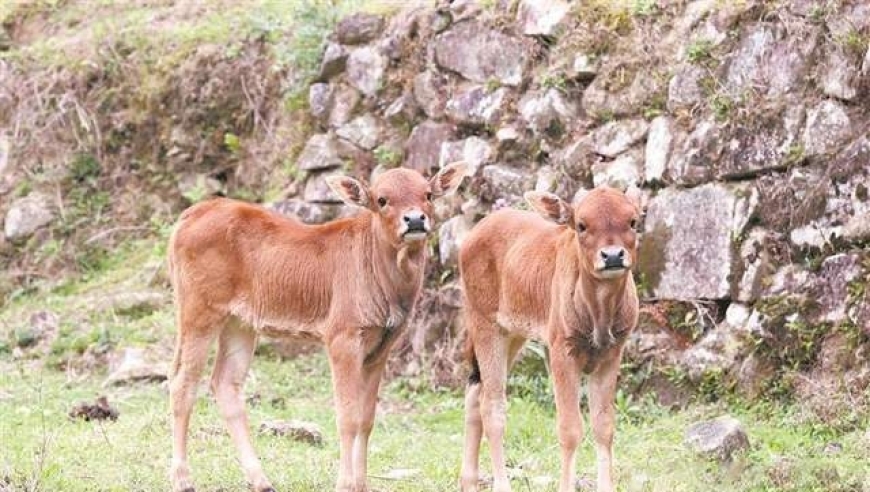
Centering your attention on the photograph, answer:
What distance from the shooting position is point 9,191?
19.6 m

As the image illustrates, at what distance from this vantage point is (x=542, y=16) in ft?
50.9

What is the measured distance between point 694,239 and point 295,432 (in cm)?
395

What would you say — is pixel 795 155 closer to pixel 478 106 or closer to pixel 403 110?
pixel 478 106

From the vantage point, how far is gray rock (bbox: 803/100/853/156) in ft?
41.9

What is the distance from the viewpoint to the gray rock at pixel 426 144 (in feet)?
52.3

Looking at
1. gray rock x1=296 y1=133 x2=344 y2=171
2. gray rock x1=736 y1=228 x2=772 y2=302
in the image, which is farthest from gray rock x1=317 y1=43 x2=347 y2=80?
gray rock x1=736 y1=228 x2=772 y2=302

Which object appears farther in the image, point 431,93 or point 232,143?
point 232,143

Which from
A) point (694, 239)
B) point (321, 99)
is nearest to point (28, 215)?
point (321, 99)

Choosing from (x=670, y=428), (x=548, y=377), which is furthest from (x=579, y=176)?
(x=670, y=428)

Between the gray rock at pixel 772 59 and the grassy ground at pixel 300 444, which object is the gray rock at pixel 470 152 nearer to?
the grassy ground at pixel 300 444

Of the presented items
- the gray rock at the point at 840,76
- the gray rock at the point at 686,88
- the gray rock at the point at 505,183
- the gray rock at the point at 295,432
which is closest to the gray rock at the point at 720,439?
the gray rock at the point at 295,432

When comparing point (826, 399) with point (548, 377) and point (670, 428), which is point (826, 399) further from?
point (548, 377)

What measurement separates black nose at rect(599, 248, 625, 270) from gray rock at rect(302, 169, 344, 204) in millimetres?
7969

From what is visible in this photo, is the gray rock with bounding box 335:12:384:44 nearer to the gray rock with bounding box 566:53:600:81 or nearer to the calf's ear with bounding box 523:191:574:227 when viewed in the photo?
the gray rock with bounding box 566:53:600:81
